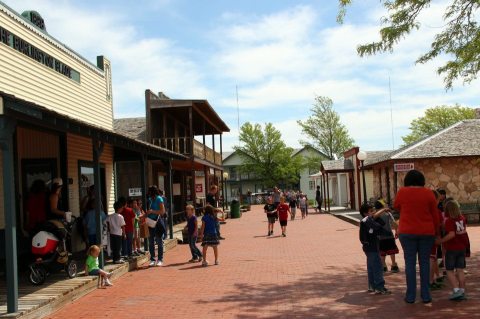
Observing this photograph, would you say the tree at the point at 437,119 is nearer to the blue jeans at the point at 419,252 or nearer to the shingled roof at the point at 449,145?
the shingled roof at the point at 449,145

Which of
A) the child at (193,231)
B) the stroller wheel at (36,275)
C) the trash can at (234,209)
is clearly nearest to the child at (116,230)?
the child at (193,231)

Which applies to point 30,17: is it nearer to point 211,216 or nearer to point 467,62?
point 211,216

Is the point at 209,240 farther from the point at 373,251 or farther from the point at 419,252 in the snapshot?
the point at 419,252

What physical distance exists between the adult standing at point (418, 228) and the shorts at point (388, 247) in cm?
253

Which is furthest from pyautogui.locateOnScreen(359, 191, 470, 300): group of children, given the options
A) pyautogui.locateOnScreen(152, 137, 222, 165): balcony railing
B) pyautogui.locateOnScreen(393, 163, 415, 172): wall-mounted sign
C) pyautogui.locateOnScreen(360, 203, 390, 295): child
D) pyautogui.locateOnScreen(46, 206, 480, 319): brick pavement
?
pyautogui.locateOnScreen(152, 137, 222, 165): balcony railing

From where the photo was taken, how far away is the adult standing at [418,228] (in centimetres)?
715

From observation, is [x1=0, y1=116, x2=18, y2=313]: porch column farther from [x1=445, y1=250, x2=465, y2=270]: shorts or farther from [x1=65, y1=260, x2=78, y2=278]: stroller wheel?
[x1=445, y1=250, x2=465, y2=270]: shorts

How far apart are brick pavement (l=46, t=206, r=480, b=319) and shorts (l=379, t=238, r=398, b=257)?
17.0 inches

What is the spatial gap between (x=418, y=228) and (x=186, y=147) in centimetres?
2098

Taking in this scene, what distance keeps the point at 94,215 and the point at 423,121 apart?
59.2m

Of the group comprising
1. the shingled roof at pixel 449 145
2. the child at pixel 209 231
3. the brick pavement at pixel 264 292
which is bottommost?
the brick pavement at pixel 264 292

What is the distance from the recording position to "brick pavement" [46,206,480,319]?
24.0 ft

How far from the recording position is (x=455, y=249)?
7.55m

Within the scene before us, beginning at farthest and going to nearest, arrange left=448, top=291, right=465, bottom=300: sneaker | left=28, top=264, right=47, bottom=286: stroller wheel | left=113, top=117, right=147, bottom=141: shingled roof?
1. left=113, top=117, right=147, bottom=141: shingled roof
2. left=28, top=264, right=47, bottom=286: stroller wheel
3. left=448, top=291, right=465, bottom=300: sneaker
